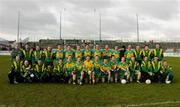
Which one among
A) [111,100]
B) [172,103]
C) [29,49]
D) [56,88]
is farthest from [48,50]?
[172,103]

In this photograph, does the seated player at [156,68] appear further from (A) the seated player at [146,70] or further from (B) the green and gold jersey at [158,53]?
(B) the green and gold jersey at [158,53]

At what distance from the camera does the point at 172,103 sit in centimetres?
838

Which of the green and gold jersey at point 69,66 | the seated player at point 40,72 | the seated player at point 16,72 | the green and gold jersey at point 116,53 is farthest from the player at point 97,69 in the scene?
the seated player at point 16,72

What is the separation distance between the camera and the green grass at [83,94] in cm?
852

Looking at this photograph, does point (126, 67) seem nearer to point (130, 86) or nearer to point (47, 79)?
point (130, 86)

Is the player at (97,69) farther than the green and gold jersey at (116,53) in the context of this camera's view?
No

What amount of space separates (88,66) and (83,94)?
3.01 meters

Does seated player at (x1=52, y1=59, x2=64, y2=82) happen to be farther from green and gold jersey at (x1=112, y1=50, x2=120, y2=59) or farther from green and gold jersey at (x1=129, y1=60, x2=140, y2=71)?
green and gold jersey at (x1=129, y1=60, x2=140, y2=71)

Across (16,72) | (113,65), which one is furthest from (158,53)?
(16,72)

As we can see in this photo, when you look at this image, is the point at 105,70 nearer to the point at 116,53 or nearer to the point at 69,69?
the point at 116,53

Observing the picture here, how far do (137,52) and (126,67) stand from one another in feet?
3.90

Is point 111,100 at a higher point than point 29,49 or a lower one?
lower

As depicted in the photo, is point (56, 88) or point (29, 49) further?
point (29, 49)

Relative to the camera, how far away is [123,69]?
43.0ft
